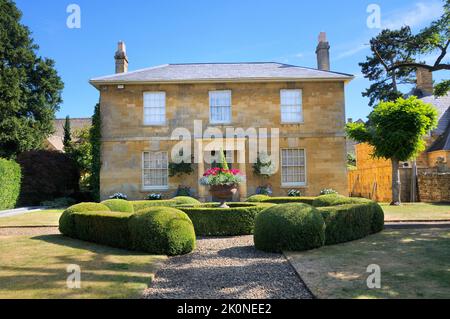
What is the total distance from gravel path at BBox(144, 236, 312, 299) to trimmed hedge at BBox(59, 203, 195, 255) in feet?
1.31

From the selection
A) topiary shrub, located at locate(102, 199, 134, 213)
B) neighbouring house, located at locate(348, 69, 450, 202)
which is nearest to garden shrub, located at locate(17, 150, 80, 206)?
topiary shrub, located at locate(102, 199, 134, 213)

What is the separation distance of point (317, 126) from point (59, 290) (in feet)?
55.7

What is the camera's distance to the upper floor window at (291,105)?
20359 mm

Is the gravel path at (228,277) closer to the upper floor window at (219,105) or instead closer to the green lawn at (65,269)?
the green lawn at (65,269)

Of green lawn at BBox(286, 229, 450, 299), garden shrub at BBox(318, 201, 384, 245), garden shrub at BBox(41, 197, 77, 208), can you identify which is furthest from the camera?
garden shrub at BBox(41, 197, 77, 208)

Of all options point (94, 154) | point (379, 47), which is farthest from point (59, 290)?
point (379, 47)

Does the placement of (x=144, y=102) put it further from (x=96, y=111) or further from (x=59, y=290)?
(x=59, y=290)

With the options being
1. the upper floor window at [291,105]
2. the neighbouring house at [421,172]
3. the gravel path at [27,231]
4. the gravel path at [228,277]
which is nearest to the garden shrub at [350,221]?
the gravel path at [228,277]

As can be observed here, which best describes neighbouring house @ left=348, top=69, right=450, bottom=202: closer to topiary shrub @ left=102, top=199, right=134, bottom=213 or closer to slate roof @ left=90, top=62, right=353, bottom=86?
slate roof @ left=90, top=62, right=353, bottom=86

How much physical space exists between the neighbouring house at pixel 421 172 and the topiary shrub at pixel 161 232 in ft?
48.4

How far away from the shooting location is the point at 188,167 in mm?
19672

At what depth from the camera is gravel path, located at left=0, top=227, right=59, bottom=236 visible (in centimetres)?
1134

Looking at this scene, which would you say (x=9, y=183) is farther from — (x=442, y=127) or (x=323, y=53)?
(x=442, y=127)

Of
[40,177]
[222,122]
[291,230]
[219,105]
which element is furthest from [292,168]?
[40,177]
